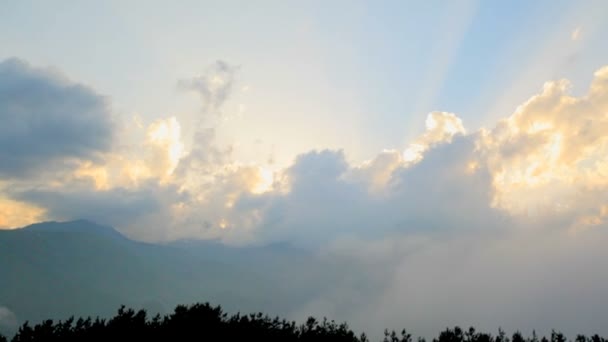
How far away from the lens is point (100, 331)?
168 ft

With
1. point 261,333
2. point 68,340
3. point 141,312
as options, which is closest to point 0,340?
point 68,340

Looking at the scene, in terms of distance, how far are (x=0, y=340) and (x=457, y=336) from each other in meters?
62.2

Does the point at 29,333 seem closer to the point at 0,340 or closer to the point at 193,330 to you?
the point at 0,340

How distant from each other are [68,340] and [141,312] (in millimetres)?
9721

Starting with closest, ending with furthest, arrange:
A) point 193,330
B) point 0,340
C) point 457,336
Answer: point 0,340
point 193,330
point 457,336

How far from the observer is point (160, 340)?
51.7 metres

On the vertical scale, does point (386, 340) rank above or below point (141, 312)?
below

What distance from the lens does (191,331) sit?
2120 inches

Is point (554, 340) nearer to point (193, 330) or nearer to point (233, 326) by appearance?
point (233, 326)

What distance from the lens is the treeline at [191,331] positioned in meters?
50.4

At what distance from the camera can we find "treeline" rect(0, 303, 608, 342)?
165ft

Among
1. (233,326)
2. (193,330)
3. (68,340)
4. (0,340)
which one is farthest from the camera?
(233,326)

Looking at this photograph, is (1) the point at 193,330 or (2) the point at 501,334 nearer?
(1) the point at 193,330

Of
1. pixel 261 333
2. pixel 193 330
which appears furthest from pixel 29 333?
pixel 261 333
